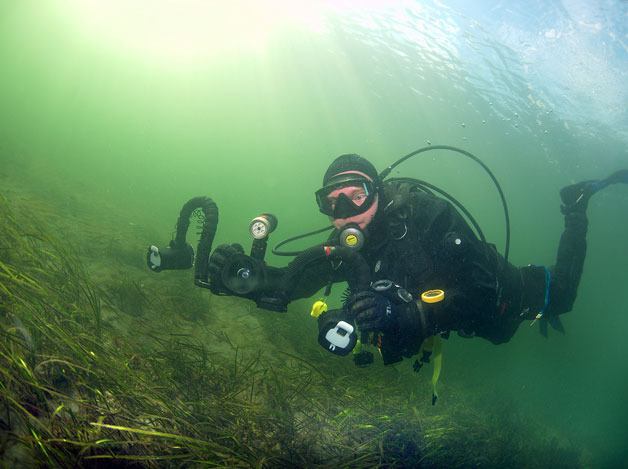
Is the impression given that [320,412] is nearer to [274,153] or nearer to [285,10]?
[285,10]

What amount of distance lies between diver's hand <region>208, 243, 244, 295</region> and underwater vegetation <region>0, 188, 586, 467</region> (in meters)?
0.96

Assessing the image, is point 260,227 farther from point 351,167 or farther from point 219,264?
point 351,167

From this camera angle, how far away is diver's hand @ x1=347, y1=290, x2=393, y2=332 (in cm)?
271

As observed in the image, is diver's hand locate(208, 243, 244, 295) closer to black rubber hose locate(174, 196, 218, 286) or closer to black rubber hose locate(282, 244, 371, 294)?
black rubber hose locate(174, 196, 218, 286)

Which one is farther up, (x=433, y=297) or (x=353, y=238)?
(x=353, y=238)

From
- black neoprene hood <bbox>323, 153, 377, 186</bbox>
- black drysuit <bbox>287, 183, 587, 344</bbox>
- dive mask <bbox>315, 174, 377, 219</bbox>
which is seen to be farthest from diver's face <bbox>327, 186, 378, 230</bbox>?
black neoprene hood <bbox>323, 153, 377, 186</bbox>

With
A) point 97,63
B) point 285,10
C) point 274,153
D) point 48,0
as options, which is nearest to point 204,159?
point 274,153

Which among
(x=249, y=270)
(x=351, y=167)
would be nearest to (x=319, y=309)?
(x=249, y=270)

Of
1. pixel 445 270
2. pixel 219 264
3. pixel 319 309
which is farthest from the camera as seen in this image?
pixel 445 270

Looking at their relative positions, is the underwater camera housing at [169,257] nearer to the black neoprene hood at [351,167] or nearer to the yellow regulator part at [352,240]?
the yellow regulator part at [352,240]

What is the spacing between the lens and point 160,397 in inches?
99.4

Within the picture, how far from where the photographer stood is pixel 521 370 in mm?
21453

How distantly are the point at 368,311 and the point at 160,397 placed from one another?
1.75 meters

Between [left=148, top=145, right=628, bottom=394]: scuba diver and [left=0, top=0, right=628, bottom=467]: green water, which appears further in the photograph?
[left=0, top=0, right=628, bottom=467]: green water
